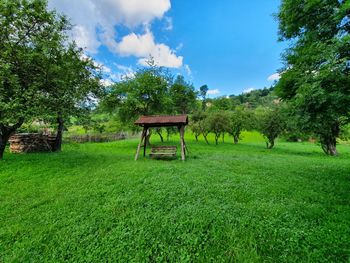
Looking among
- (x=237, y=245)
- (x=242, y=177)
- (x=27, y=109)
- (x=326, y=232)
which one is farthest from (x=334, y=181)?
(x=27, y=109)

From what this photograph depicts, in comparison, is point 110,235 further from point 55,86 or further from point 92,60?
point 92,60

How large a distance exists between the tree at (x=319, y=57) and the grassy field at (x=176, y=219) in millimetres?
2588

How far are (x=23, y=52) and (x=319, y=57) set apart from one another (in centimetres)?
1204

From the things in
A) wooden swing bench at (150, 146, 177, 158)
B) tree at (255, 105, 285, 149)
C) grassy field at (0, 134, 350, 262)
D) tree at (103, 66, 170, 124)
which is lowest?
grassy field at (0, 134, 350, 262)

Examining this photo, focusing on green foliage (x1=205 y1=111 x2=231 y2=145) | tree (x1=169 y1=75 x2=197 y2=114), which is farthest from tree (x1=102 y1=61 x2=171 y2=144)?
green foliage (x1=205 y1=111 x2=231 y2=145)

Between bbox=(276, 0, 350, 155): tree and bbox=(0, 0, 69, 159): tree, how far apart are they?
408 inches

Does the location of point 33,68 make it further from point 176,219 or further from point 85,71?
point 176,219

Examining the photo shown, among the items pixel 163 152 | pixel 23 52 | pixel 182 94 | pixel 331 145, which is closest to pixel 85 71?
pixel 23 52

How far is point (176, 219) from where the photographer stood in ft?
12.7

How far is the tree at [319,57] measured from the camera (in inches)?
181

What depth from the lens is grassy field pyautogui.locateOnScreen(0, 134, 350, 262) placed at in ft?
10.3

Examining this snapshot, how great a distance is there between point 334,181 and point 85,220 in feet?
27.8

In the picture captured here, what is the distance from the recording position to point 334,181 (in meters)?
6.44

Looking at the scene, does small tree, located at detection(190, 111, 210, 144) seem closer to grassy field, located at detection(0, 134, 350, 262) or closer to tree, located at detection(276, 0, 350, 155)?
tree, located at detection(276, 0, 350, 155)
